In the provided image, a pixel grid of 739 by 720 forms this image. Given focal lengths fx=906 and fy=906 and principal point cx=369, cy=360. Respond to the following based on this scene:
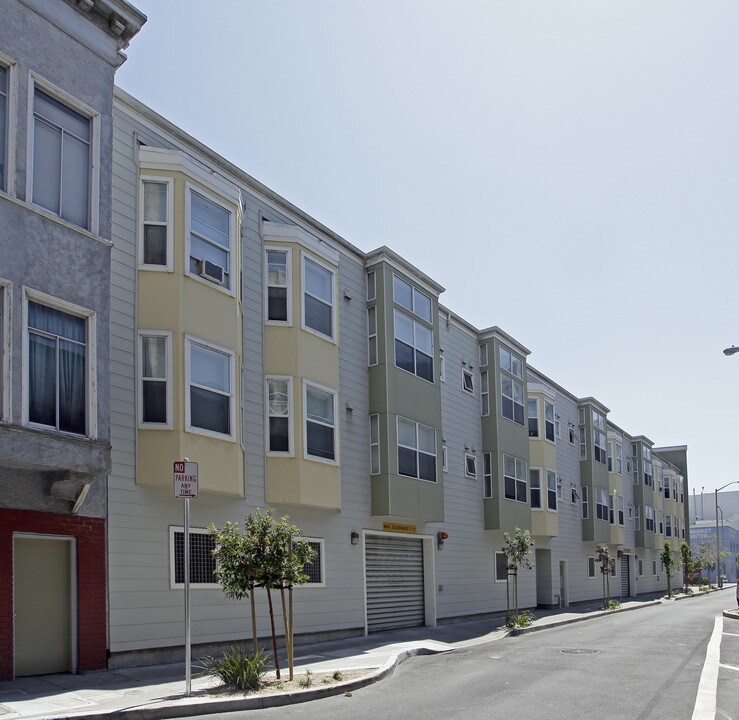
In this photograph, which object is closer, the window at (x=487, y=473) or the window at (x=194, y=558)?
the window at (x=194, y=558)

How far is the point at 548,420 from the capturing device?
37500 millimetres

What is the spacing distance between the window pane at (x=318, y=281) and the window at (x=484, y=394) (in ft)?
35.6

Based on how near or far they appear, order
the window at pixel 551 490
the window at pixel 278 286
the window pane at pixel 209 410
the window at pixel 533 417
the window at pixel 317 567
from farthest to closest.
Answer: the window at pixel 533 417 → the window at pixel 551 490 → the window at pixel 317 567 → the window at pixel 278 286 → the window pane at pixel 209 410

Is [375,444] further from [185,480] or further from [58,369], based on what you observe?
[185,480]

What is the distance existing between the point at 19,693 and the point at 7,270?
5.60 meters

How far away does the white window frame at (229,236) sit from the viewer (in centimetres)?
1669

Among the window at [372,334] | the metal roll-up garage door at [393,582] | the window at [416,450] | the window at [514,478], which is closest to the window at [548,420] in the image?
the window at [514,478]

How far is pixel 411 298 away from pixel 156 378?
10795mm

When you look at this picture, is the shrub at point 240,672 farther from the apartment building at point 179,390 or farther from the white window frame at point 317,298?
the white window frame at point 317,298

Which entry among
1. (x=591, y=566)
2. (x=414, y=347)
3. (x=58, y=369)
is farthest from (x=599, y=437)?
(x=58, y=369)

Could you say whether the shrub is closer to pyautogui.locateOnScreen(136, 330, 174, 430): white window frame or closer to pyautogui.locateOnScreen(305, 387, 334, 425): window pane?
pyautogui.locateOnScreen(136, 330, 174, 430): white window frame

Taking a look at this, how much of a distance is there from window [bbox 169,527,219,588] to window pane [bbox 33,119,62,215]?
6.18 metres

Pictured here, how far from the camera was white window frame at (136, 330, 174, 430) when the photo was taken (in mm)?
15719

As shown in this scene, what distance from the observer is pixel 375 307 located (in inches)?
938
